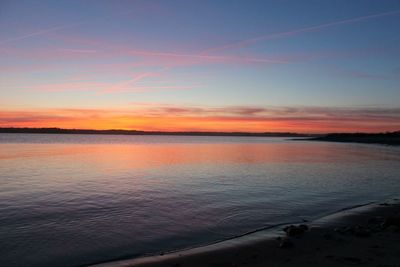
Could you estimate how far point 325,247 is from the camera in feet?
36.1

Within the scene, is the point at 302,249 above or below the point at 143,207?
above

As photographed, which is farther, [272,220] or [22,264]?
[272,220]

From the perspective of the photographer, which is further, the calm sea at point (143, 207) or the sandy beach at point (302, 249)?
the calm sea at point (143, 207)

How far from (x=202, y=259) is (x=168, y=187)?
1475cm

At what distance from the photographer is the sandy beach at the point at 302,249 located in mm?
9766

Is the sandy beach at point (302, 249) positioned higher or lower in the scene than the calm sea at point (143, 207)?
higher

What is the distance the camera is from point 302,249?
1085 centimetres

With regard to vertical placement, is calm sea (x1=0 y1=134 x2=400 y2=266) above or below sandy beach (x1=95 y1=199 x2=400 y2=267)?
below

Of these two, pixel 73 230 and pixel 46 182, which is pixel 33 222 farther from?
pixel 46 182

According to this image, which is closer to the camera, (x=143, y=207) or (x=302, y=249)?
(x=302, y=249)

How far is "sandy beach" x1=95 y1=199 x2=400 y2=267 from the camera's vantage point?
32.0 feet

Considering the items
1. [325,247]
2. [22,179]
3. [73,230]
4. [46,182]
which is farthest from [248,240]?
[22,179]

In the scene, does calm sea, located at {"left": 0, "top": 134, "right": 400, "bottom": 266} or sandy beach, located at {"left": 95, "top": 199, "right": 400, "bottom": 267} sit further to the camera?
calm sea, located at {"left": 0, "top": 134, "right": 400, "bottom": 266}

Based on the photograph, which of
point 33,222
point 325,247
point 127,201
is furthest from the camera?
point 127,201
